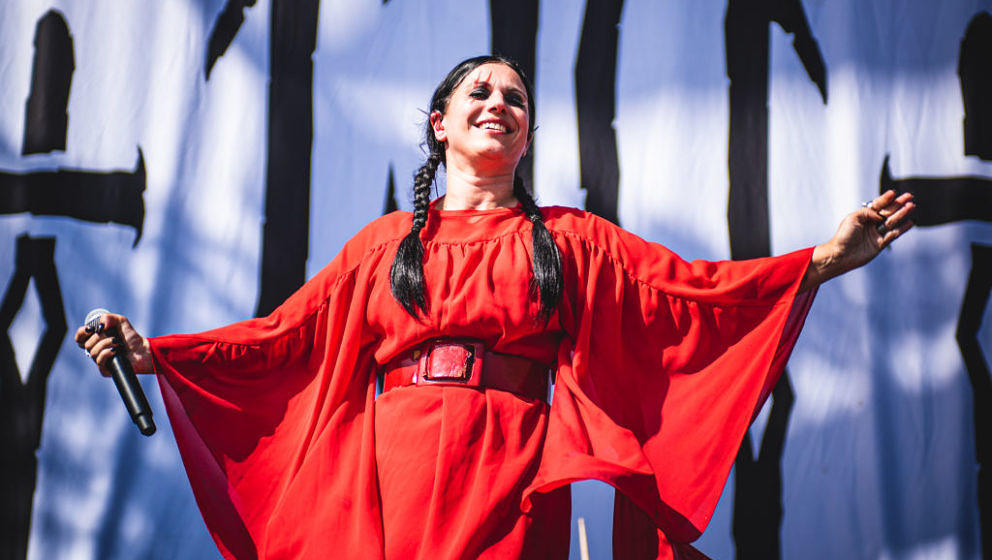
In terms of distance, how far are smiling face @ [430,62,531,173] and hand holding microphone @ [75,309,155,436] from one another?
720 millimetres

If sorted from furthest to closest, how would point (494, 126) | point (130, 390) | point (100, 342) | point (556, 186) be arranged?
point (556, 186) → point (494, 126) → point (100, 342) → point (130, 390)

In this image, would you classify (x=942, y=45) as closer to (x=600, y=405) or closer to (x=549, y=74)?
(x=549, y=74)

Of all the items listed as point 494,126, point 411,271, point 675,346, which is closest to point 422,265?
point 411,271

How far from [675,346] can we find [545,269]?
31 centimetres

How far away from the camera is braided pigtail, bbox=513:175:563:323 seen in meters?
1.58

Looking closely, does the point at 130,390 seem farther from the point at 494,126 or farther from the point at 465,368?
the point at 494,126

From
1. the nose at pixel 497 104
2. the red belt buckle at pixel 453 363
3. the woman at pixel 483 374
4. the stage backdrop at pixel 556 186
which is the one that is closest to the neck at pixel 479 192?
the woman at pixel 483 374

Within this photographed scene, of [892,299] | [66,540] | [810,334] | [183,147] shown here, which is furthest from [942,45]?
[66,540]

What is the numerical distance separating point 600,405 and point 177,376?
821 mm

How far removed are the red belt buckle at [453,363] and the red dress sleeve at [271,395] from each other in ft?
0.53

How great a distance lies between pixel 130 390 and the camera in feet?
4.99

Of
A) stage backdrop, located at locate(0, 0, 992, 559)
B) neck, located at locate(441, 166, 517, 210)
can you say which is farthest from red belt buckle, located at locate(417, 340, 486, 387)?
stage backdrop, located at locate(0, 0, 992, 559)

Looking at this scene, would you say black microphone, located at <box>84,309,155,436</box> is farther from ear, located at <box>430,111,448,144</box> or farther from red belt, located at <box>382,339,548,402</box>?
ear, located at <box>430,111,448,144</box>

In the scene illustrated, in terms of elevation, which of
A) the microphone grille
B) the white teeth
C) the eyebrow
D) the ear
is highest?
→ the eyebrow
